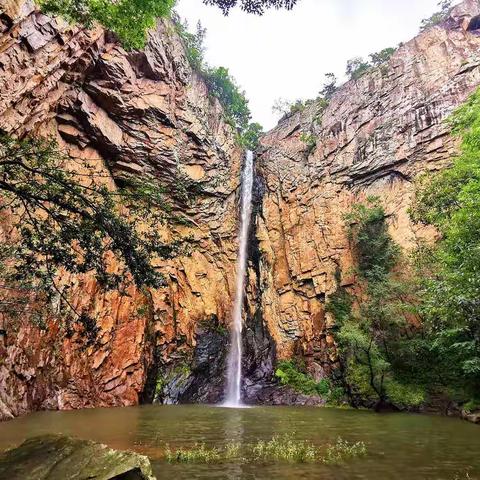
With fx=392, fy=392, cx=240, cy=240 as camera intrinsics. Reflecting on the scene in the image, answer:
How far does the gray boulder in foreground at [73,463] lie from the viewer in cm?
416

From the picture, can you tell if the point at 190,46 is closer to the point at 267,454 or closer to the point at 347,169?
the point at 347,169

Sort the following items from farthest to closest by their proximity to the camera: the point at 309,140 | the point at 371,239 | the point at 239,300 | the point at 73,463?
1. the point at 309,140
2. the point at 239,300
3. the point at 371,239
4. the point at 73,463

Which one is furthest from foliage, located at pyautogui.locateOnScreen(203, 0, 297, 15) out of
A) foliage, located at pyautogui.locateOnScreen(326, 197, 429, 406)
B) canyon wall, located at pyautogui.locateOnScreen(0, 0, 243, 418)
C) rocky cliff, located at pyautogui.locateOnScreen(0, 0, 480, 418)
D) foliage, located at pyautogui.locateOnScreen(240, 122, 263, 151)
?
foliage, located at pyautogui.locateOnScreen(240, 122, 263, 151)

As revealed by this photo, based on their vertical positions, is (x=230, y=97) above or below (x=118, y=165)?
above

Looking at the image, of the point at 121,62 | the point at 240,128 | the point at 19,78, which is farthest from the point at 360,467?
the point at 240,128

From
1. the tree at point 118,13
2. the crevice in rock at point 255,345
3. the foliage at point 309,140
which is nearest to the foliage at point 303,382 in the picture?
the crevice in rock at point 255,345

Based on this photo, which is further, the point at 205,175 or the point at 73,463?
the point at 205,175

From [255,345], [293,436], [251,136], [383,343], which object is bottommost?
[293,436]

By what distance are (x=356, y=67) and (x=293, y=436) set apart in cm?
3253

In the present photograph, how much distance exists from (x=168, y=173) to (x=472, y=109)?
1647cm

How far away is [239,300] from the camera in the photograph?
25750 millimetres

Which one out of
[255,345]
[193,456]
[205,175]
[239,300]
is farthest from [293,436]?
[205,175]

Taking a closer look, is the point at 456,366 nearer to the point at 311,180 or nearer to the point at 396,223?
the point at 396,223

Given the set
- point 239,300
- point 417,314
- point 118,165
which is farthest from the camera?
point 239,300
